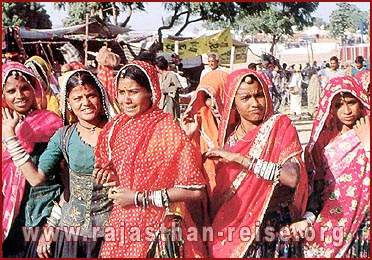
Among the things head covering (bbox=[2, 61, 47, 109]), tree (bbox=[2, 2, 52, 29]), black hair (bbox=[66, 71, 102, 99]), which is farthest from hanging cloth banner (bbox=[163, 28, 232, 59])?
tree (bbox=[2, 2, 52, 29])

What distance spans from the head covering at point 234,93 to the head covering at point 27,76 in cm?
106

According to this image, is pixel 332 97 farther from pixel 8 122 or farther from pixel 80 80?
pixel 8 122

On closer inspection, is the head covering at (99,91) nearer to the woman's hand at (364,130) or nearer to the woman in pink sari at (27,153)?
the woman in pink sari at (27,153)

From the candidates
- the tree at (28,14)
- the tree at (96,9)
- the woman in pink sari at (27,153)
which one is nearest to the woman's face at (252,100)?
the woman in pink sari at (27,153)

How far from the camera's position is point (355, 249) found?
11.2 feet

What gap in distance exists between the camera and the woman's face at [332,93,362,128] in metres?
3.29

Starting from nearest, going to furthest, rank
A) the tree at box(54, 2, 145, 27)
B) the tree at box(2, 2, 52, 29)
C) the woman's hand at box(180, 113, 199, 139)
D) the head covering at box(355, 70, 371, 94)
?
1. the head covering at box(355, 70, 371, 94)
2. the woman's hand at box(180, 113, 199, 139)
3. the tree at box(54, 2, 145, 27)
4. the tree at box(2, 2, 52, 29)

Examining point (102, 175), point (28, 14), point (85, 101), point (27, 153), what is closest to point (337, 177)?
point (102, 175)

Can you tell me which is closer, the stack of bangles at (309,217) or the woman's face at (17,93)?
the stack of bangles at (309,217)

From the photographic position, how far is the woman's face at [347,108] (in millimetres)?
3287

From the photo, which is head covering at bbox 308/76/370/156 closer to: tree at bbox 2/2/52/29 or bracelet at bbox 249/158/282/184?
bracelet at bbox 249/158/282/184

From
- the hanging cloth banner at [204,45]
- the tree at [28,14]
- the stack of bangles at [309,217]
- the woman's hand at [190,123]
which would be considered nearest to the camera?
the stack of bangles at [309,217]

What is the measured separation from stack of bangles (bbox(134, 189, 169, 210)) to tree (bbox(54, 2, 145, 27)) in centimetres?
1377

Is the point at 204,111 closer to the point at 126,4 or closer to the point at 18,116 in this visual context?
the point at 18,116
